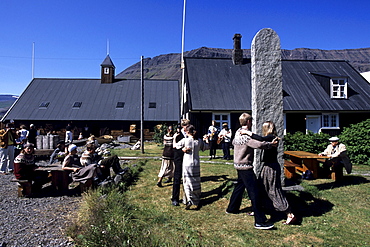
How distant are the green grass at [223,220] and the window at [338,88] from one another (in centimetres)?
1386

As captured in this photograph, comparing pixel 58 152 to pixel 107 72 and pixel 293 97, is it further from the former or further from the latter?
pixel 107 72

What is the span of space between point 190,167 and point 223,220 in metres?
1.22

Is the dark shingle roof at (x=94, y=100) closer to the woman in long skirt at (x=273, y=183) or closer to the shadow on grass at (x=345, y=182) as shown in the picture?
the shadow on grass at (x=345, y=182)

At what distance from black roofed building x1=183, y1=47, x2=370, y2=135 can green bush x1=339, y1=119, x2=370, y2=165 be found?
18.9 feet

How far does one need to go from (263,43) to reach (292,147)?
8.77 metres

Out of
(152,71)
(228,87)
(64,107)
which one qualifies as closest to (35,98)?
(64,107)

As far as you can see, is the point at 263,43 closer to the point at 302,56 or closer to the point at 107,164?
the point at 107,164

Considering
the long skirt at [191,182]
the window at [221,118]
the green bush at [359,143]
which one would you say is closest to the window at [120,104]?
the window at [221,118]

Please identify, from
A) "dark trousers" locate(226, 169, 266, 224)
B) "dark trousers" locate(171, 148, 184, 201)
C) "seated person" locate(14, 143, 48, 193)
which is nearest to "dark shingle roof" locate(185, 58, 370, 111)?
"seated person" locate(14, 143, 48, 193)

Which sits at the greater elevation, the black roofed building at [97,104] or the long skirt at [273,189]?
the black roofed building at [97,104]

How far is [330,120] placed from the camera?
18.9 metres

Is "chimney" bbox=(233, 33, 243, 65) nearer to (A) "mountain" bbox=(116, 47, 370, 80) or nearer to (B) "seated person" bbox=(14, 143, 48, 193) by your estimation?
(B) "seated person" bbox=(14, 143, 48, 193)

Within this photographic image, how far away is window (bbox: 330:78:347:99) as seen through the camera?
19.4 m

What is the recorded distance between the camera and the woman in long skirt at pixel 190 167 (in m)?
5.64
